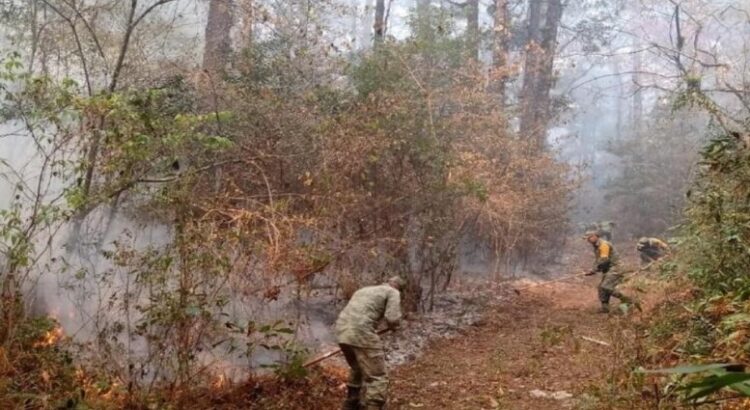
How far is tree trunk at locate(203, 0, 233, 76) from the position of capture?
11.8 m

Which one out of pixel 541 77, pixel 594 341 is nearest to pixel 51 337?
pixel 594 341

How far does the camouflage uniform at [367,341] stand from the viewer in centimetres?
656

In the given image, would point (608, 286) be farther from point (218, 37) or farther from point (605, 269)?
point (218, 37)

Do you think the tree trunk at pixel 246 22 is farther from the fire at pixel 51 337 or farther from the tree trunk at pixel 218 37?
the fire at pixel 51 337

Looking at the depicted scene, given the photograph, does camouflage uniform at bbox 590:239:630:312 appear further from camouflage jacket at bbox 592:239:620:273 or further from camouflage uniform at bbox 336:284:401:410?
camouflage uniform at bbox 336:284:401:410

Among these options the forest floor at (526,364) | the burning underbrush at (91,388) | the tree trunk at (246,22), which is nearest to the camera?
the burning underbrush at (91,388)

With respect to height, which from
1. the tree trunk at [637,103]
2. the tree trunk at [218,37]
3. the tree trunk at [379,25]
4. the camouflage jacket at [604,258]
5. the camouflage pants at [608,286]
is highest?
the tree trunk at [637,103]

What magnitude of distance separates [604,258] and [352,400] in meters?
6.90

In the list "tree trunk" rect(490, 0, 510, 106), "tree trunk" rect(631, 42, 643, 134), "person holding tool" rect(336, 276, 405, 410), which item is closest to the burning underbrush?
"person holding tool" rect(336, 276, 405, 410)

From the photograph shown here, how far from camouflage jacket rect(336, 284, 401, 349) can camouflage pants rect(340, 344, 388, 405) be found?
9 centimetres

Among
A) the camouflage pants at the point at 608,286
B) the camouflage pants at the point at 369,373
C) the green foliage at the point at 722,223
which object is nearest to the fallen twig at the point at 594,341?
the camouflage pants at the point at 608,286

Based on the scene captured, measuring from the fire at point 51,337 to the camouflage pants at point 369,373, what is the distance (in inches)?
134

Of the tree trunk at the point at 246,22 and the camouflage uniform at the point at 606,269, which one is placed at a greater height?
the tree trunk at the point at 246,22

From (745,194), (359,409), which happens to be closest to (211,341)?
(359,409)
